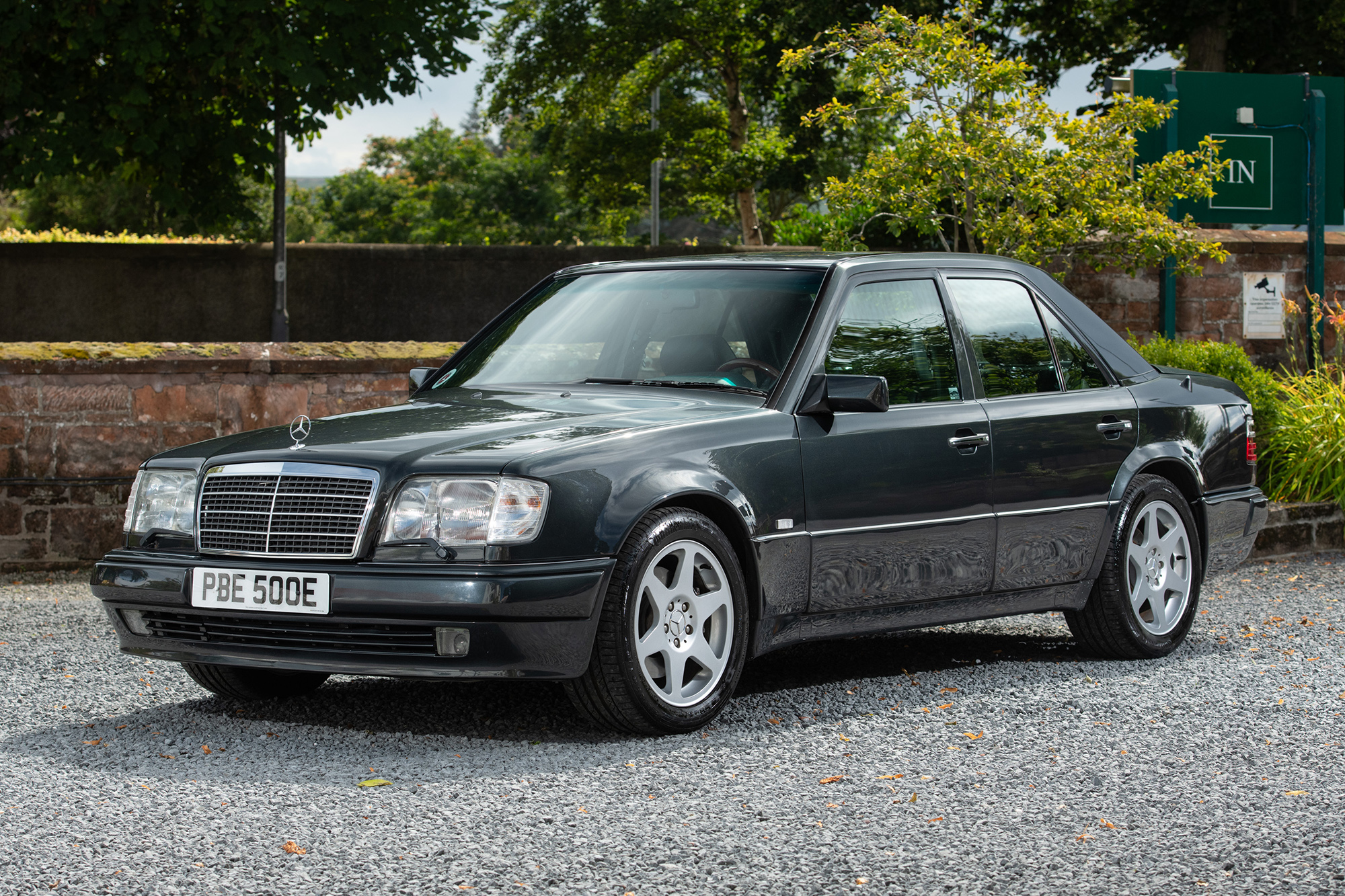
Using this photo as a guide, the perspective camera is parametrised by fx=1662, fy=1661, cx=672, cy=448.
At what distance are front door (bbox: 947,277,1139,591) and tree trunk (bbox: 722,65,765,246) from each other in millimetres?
36047

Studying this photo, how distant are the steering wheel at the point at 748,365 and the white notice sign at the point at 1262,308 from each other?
9.27 metres

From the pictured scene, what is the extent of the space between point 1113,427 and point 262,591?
12.2 ft

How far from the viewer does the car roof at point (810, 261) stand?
Answer: 6.50 metres

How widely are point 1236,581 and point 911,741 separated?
206 inches

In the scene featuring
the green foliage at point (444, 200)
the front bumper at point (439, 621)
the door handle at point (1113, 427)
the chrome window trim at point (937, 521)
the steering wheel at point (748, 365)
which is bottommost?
the front bumper at point (439, 621)

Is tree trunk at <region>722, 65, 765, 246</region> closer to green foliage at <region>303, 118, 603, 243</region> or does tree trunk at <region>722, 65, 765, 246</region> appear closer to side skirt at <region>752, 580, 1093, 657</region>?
green foliage at <region>303, 118, 603, 243</region>

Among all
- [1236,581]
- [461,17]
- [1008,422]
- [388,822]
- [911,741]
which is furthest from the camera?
[461,17]

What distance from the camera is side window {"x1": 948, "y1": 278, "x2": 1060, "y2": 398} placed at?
6.79 metres

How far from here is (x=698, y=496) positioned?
551cm

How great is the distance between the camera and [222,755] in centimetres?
527

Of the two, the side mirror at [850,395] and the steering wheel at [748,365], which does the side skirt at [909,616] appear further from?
the steering wheel at [748,365]

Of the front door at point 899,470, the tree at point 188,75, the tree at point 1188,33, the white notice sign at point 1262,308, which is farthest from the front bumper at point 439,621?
the tree at point 1188,33

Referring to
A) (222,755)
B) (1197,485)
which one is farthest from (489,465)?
(1197,485)

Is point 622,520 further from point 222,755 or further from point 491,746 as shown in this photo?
point 222,755
